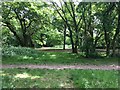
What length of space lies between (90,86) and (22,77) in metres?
2.29

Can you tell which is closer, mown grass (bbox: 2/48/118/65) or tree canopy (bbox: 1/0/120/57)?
mown grass (bbox: 2/48/118/65)

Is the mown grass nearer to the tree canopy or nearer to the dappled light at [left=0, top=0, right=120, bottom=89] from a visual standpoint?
the dappled light at [left=0, top=0, right=120, bottom=89]

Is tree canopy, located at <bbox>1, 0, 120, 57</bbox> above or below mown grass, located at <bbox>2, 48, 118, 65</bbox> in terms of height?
above

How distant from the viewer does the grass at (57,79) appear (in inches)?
231

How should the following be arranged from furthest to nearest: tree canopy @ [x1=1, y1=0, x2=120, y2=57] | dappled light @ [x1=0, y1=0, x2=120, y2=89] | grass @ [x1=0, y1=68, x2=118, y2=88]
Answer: tree canopy @ [x1=1, y1=0, x2=120, y2=57] < dappled light @ [x1=0, y1=0, x2=120, y2=89] < grass @ [x1=0, y1=68, x2=118, y2=88]

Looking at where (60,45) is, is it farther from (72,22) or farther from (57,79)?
(57,79)

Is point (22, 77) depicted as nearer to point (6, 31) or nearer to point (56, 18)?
point (56, 18)

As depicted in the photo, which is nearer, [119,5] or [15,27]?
[119,5]

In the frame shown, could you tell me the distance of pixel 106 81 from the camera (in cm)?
639

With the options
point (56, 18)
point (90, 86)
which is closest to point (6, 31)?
point (56, 18)

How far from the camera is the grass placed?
5876mm

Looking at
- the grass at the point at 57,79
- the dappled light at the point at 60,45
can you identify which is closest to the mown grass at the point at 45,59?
the dappled light at the point at 60,45

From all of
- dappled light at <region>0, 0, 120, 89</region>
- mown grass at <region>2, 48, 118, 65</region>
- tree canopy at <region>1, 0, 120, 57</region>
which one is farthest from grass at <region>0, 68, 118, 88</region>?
tree canopy at <region>1, 0, 120, 57</region>

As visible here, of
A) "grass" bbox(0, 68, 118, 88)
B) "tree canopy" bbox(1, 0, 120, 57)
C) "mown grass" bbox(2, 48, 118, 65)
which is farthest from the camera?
"tree canopy" bbox(1, 0, 120, 57)
